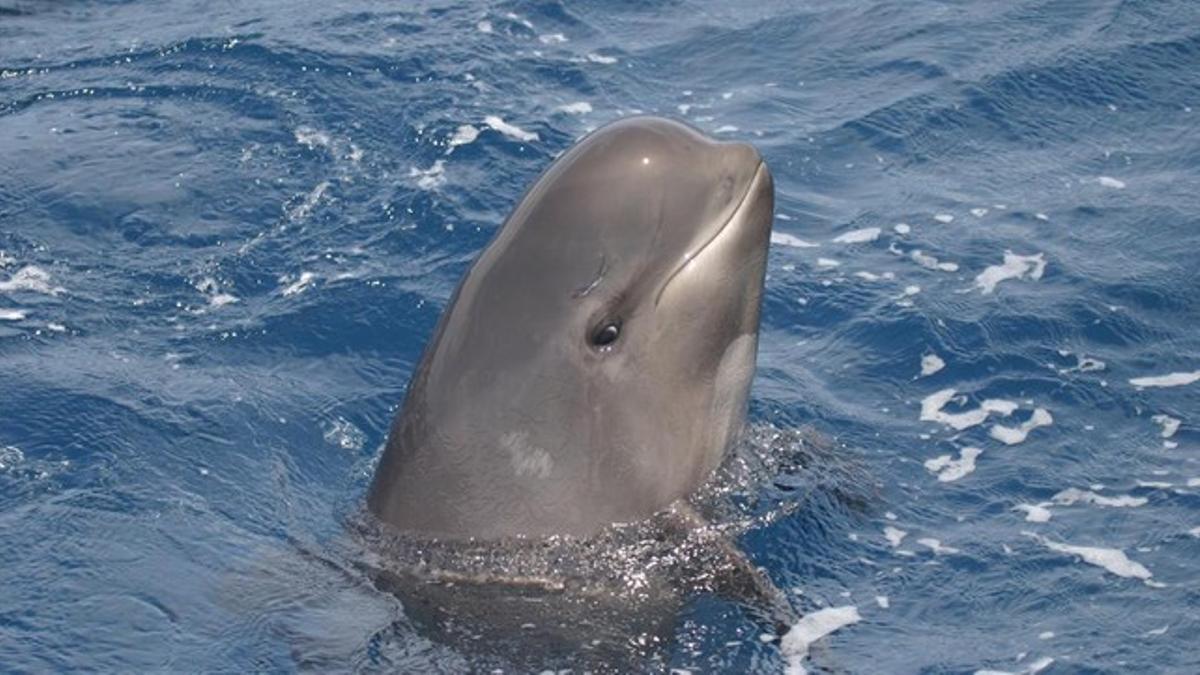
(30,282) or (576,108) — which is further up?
(30,282)

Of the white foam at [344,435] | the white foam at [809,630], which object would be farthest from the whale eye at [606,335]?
the white foam at [344,435]

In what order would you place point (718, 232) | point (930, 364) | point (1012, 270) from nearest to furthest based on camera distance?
point (718, 232) < point (930, 364) < point (1012, 270)

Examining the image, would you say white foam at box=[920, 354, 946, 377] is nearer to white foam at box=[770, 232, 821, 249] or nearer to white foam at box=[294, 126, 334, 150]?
white foam at box=[770, 232, 821, 249]

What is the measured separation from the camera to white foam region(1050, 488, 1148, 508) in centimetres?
1206

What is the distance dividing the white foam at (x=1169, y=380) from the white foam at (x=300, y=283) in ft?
18.9

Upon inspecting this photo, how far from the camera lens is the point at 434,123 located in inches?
696

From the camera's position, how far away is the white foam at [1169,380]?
13562mm

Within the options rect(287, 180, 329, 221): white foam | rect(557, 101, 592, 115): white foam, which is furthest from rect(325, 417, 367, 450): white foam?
rect(557, 101, 592, 115): white foam

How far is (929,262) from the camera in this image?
15.4m

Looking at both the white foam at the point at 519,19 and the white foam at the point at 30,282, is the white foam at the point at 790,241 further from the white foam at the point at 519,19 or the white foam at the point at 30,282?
the white foam at the point at 30,282

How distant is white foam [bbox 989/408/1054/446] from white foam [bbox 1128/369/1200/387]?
0.77m

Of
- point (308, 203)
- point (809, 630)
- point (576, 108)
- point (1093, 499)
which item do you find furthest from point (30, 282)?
point (1093, 499)

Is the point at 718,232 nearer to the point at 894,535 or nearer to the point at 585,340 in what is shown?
the point at 585,340

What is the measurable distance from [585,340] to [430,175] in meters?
6.85
